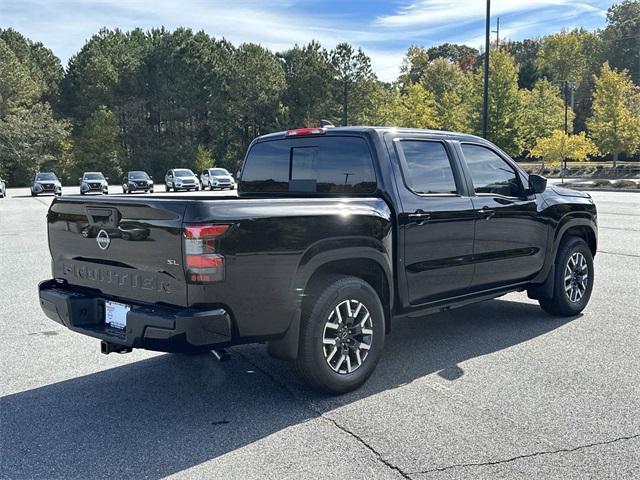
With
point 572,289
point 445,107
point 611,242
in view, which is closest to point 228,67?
point 445,107

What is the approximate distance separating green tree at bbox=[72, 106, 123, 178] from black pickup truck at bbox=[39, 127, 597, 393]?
66502mm

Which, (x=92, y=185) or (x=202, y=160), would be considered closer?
(x=92, y=185)

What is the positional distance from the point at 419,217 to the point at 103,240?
235 cm

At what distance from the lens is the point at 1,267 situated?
10.0 m

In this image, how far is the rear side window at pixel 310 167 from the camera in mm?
4848

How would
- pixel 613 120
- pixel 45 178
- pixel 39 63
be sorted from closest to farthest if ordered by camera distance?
pixel 45 178 → pixel 613 120 → pixel 39 63

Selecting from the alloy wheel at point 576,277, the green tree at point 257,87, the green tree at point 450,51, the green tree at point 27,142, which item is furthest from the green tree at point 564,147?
the green tree at point 450,51

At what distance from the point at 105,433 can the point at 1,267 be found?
7440mm

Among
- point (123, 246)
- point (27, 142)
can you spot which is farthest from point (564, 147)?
point (27, 142)

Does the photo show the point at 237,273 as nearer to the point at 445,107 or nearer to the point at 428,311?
the point at 428,311

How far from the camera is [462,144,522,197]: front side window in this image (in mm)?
5477

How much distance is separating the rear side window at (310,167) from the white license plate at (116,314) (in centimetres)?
188

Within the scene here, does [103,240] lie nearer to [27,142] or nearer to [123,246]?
[123,246]

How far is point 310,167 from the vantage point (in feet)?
17.0
